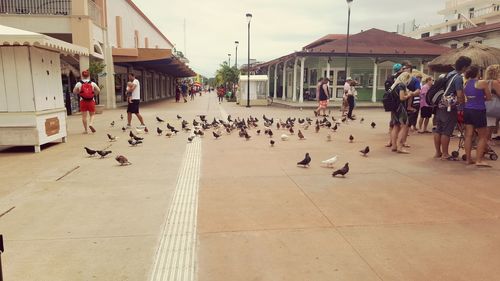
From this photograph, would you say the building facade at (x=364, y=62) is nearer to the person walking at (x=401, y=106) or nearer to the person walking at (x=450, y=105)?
the person walking at (x=401, y=106)

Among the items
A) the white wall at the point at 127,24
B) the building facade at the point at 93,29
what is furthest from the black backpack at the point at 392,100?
the white wall at the point at 127,24

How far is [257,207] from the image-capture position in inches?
191

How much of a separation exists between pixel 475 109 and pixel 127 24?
98.8 ft

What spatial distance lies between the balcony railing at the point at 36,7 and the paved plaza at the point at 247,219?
51.0ft

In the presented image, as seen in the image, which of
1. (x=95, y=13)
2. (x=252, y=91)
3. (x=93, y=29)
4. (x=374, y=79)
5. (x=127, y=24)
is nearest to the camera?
(x=93, y=29)

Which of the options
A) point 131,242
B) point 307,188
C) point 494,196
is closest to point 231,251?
point 131,242

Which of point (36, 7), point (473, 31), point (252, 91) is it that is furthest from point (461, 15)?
point (36, 7)

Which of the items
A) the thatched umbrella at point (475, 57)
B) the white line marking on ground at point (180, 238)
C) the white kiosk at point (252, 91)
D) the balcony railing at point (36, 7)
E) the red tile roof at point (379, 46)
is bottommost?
the white line marking on ground at point (180, 238)

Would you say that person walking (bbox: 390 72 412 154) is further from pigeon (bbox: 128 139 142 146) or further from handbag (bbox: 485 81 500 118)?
pigeon (bbox: 128 139 142 146)

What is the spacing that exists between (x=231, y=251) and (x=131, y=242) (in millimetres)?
1033

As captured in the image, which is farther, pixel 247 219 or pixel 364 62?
pixel 364 62

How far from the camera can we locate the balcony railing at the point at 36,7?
19.5m

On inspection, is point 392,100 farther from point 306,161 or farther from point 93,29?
point 93,29

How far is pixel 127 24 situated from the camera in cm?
3183
